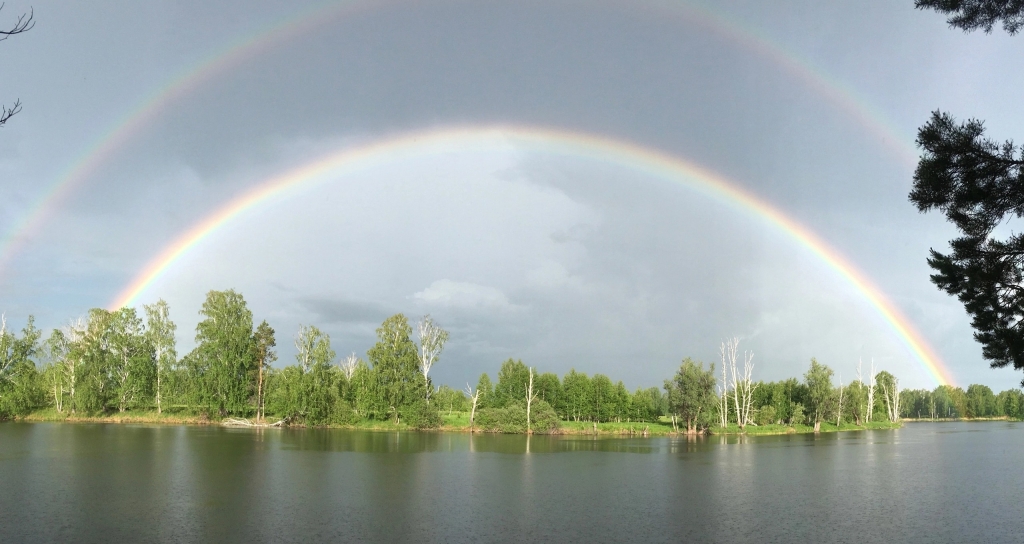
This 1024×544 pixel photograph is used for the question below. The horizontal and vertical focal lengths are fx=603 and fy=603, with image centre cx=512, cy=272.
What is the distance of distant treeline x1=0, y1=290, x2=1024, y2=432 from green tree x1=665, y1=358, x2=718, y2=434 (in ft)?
0.52

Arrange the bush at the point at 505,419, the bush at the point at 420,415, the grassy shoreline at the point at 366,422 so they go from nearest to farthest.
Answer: the bush at the point at 420,415 → the bush at the point at 505,419 → the grassy shoreline at the point at 366,422

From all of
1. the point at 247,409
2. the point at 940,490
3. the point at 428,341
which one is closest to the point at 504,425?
the point at 428,341

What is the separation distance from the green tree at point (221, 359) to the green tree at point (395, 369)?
20.2 m

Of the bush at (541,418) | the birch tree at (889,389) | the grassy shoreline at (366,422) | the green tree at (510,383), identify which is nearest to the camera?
the bush at (541,418)

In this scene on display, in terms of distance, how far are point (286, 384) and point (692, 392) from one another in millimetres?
→ 55068

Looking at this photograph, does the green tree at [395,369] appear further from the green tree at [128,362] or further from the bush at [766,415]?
the bush at [766,415]

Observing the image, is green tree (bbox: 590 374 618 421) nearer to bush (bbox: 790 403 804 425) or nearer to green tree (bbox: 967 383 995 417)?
bush (bbox: 790 403 804 425)

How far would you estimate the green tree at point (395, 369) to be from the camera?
259ft

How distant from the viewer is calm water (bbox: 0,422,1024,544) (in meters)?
21.1

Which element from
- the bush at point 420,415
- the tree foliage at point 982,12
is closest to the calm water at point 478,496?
the tree foliage at point 982,12

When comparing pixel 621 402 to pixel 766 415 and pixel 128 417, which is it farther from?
pixel 128 417

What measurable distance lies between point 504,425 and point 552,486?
47802 millimetres

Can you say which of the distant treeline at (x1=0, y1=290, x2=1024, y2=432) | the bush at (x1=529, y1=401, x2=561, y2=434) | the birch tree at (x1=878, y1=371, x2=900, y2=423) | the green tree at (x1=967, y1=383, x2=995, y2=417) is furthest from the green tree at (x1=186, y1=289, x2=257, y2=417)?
the green tree at (x1=967, y1=383, x2=995, y2=417)

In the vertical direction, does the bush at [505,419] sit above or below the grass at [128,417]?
above
